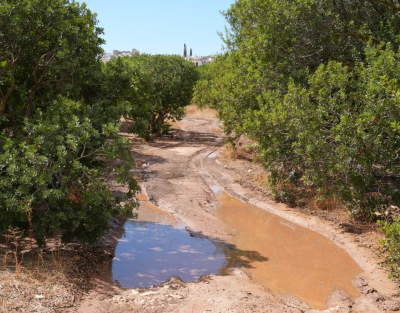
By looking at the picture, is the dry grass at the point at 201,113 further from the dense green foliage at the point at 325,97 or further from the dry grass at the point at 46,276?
the dry grass at the point at 46,276

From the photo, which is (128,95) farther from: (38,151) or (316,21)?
(316,21)

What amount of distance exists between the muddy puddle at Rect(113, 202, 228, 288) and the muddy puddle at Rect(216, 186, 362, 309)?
78 centimetres

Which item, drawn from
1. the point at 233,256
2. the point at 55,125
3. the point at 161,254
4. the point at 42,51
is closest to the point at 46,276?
the point at 55,125

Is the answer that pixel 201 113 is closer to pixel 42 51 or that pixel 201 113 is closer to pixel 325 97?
pixel 325 97

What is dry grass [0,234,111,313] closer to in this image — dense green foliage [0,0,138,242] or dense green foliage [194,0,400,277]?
dense green foliage [0,0,138,242]

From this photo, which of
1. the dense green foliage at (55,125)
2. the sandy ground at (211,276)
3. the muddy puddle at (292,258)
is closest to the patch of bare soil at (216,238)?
the sandy ground at (211,276)

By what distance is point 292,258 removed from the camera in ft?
29.5

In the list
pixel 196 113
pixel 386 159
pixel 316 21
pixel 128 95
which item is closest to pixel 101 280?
pixel 128 95

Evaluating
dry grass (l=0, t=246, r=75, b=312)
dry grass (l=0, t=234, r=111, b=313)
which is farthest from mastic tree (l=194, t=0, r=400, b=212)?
dry grass (l=0, t=246, r=75, b=312)

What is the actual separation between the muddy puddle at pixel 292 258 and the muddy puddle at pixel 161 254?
0.78m

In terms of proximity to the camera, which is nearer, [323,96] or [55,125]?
[55,125]

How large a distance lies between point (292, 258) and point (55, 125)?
523 centimetres

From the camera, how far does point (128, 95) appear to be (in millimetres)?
8586

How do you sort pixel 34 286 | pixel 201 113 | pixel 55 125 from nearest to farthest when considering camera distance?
pixel 34 286 → pixel 55 125 → pixel 201 113
